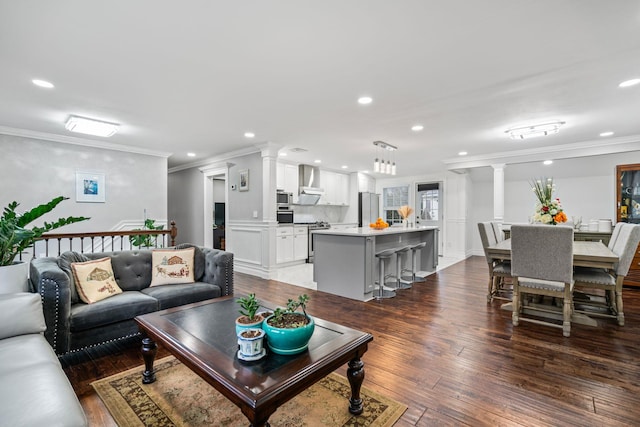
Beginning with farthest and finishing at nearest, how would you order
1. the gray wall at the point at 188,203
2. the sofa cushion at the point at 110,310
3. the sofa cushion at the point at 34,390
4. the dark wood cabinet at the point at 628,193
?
1. the gray wall at the point at 188,203
2. the dark wood cabinet at the point at 628,193
3. the sofa cushion at the point at 110,310
4. the sofa cushion at the point at 34,390

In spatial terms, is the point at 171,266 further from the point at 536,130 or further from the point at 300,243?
the point at 536,130

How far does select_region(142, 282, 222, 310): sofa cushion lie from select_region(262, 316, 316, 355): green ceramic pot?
1.73 metres

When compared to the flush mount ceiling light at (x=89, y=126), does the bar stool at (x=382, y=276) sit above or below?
below

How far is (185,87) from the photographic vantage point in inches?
117

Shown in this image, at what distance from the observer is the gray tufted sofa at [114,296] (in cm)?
219

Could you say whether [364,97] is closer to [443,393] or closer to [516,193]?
[443,393]

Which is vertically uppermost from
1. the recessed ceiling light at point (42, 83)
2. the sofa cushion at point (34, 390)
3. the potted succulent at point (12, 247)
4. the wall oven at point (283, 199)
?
the recessed ceiling light at point (42, 83)

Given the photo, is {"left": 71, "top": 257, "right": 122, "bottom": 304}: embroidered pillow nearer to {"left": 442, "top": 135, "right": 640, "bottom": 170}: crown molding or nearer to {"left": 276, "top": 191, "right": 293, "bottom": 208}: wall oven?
{"left": 276, "top": 191, "right": 293, "bottom": 208}: wall oven

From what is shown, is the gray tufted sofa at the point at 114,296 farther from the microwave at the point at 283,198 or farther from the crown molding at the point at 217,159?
the microwave at the point at 283,198

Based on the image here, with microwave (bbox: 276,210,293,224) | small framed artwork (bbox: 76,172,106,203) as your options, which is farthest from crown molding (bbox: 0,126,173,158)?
microwave (bbox: 276,210,293,224)

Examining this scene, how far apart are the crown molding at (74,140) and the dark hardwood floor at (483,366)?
392 centimetres

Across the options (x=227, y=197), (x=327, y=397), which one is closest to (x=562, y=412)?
(x=327, y=397)

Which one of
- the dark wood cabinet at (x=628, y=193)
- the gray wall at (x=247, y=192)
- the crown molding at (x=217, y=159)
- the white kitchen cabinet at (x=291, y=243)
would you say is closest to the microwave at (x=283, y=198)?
the white kitchen cabinet at (x=291, y=243)

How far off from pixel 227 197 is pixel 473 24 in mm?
5429
